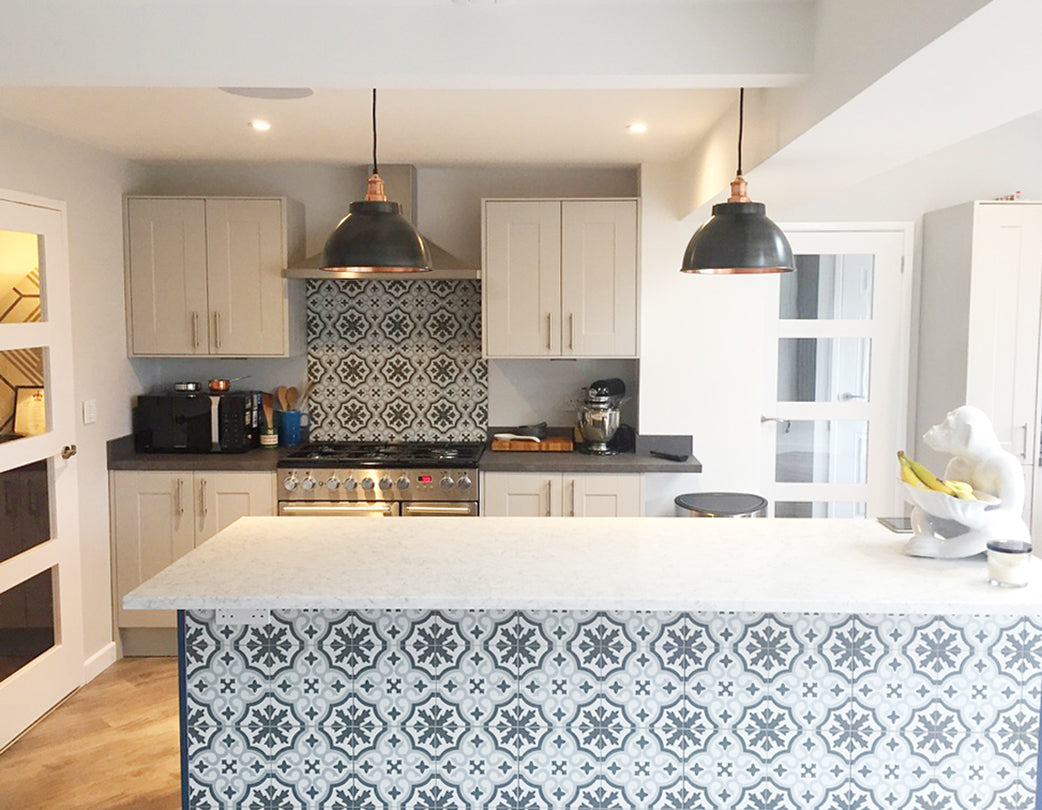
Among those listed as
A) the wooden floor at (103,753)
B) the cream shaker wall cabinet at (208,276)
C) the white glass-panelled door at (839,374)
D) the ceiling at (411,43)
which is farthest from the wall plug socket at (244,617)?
the white glass-panelled door at (839,374)

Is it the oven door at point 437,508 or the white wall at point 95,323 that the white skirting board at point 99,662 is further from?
the oven door at point 437,508

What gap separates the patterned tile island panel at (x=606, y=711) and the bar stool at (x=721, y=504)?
1829 mm

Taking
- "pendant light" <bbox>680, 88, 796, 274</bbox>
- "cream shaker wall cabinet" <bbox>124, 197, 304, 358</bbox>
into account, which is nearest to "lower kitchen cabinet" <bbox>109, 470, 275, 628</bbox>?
"cream shaker wall cabinet" <bbox>124, 197, 304, 358</bbox>

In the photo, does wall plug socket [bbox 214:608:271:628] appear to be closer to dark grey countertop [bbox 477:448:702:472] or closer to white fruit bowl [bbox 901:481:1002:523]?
white fruit bowl [bbox 901:481:1002:523]

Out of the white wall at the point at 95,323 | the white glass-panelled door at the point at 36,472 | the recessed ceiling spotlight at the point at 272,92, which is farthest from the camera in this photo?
the white wall at the point at 95,323

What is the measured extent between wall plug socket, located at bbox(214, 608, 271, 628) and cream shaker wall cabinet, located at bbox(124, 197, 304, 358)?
8.12 ft

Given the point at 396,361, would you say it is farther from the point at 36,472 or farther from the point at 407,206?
the point at 36,472

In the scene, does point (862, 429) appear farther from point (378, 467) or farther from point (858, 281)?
point (378, 467)

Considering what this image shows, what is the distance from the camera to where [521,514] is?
4.57 meters

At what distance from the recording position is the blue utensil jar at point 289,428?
5.07 m

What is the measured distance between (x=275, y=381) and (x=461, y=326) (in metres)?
1.07

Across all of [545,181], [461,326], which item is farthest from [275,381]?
[545,181]

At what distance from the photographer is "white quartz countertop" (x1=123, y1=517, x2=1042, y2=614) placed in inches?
87.9

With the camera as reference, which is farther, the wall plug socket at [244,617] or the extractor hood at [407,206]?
the extractor hood at [407,206]
